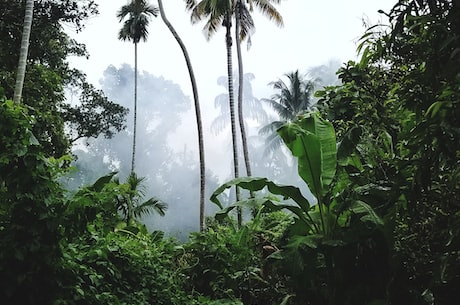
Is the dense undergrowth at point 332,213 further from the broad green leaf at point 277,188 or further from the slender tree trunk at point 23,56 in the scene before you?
the slender tree trunk at point 23,56

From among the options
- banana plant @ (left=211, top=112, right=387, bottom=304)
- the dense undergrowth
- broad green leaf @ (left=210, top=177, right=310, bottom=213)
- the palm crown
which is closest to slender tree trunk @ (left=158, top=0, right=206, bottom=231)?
the palm crown

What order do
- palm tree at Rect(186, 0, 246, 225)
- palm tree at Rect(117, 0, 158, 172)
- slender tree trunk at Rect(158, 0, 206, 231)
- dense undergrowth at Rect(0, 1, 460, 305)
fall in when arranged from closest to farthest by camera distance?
dense undergrowth at Rect(0, 1, 460, 305), slender tree trunk at Rect(158, 0, 206, 231), palm tree at Rect(186, 0, 246, 225), palm tree at Rect(117, 0, 158, 172)

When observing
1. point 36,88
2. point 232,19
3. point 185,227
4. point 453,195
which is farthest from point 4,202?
point 185,227

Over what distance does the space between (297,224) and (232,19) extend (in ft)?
35.5

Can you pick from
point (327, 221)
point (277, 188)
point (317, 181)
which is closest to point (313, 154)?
point (317, 181)

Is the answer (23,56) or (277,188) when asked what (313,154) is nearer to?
(277,188)

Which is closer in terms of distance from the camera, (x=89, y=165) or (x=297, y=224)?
(x=297, y=224)

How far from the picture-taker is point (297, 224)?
3.20 meters

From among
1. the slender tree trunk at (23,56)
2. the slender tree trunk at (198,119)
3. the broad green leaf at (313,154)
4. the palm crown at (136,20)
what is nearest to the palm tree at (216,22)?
the slender tree trunk at (198,119)

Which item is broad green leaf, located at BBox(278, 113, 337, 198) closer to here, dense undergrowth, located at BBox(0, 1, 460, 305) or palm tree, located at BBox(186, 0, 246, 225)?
dense undergrowth, located at BBox(0, 1, 460, 305)

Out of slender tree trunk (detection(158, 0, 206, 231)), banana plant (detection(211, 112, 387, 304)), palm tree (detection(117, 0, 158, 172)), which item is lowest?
banana plant (detection(211, 112, 387, 304))

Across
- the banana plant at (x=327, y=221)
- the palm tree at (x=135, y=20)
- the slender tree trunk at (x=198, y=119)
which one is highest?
the palm tree at (x=135, y=20)

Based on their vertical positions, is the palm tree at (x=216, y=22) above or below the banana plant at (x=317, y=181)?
above

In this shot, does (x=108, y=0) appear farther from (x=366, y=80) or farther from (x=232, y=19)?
(x=366, y=80)
